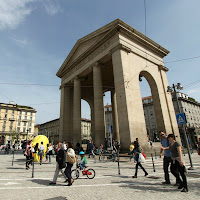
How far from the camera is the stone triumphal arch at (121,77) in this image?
1569 centimetres

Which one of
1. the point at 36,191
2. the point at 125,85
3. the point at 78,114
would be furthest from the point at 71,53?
the point at 36,191

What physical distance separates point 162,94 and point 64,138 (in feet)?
57.8

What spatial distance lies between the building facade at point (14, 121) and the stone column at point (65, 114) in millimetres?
41790

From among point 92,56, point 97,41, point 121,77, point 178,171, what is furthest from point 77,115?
point 178,171

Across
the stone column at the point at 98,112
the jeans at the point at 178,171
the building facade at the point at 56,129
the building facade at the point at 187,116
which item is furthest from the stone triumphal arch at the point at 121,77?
the building facade at the point at 56,129

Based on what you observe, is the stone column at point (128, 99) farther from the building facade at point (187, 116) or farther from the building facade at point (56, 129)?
the building facade at point (56, 129)

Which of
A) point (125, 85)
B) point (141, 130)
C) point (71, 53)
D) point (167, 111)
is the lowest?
point (141, 130)

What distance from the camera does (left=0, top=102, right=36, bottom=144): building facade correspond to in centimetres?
6134

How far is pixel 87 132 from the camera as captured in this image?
69.0 metres

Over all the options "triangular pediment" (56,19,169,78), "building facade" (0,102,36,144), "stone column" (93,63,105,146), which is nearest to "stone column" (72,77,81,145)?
"triangular pediment" (56,19,169,78)

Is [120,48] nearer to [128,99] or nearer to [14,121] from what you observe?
[128,99]

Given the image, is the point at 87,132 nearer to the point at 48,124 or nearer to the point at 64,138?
the point at 48,124

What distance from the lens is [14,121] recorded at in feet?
211

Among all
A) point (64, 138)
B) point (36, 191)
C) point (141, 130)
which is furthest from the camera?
point (64, 138)
